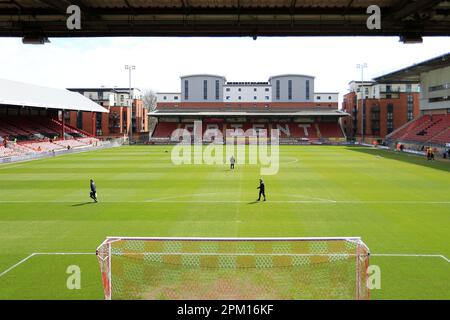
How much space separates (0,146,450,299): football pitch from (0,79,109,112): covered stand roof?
21.5 metres

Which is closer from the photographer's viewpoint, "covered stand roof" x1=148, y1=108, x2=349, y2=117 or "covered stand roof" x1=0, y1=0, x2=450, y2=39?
"covered stand roof" x1=0, y1=0, x2=450, y2=39

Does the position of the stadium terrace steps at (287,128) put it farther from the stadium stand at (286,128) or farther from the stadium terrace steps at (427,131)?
the stadium terrace steps at (427,131)

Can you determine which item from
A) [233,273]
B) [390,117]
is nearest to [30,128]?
[233,273]

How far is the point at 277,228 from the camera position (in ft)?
54.1

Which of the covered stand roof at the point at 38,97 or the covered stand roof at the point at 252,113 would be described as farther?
the covered stand roof at the point at 252,113

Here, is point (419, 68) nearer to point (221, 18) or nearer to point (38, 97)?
point (38, 97)

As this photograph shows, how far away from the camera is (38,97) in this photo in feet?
202

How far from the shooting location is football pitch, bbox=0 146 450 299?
1143 centimetres

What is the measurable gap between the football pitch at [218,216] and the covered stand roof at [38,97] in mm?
21496

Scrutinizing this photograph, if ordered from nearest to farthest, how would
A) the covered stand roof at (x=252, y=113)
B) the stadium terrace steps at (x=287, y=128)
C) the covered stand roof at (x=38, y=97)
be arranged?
the covered stand roof at (x=38, y=97) < the stadium terrace steps at (x=287, y=128) < the covered stand roof at (x=252, y=113)

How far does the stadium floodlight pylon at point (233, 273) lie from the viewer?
9.54 meters

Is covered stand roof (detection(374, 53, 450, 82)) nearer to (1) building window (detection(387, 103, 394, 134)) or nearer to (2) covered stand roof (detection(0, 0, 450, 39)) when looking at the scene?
(1) building window (detection(387, 103, 394, 134))

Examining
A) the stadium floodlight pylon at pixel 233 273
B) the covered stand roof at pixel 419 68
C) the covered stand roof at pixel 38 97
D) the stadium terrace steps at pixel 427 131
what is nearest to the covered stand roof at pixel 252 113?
the covered stand roof at pixel 38 97

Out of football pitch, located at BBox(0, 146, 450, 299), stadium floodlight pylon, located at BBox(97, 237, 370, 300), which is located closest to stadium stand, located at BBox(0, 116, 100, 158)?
football pitch, located at BBox(0, 146, 450, 299)
